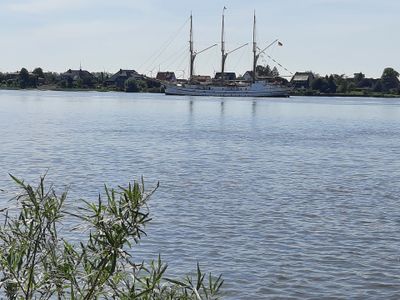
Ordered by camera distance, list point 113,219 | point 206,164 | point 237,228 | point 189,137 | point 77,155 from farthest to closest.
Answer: point 189,137, point 77,155, point 206,164, point 237,228, point 113,219

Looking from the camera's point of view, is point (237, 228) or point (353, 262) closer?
point (353, 262)

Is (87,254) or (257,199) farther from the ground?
(87,254)

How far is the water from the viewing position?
64.5ft

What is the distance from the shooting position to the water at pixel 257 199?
19672 millimetres

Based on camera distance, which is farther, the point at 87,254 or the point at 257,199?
the point at 257,199

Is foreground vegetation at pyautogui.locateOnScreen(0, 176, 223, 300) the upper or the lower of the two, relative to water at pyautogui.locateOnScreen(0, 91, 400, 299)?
upper

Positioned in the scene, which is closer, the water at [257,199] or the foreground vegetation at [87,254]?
the foreground vegetation at [87,254]

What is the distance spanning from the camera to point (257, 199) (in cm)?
3155

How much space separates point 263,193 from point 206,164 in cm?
1348

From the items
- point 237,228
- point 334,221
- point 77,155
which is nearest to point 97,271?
point 237,228

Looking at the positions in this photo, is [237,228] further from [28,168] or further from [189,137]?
[189,137]

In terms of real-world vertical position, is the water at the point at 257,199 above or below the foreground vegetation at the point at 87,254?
below

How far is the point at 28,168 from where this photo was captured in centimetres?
4091

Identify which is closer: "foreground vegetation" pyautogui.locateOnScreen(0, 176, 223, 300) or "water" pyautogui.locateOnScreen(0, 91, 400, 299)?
"foreground vegetation" pyautogui.locateOnScreen(0, 176, 223, 300)
